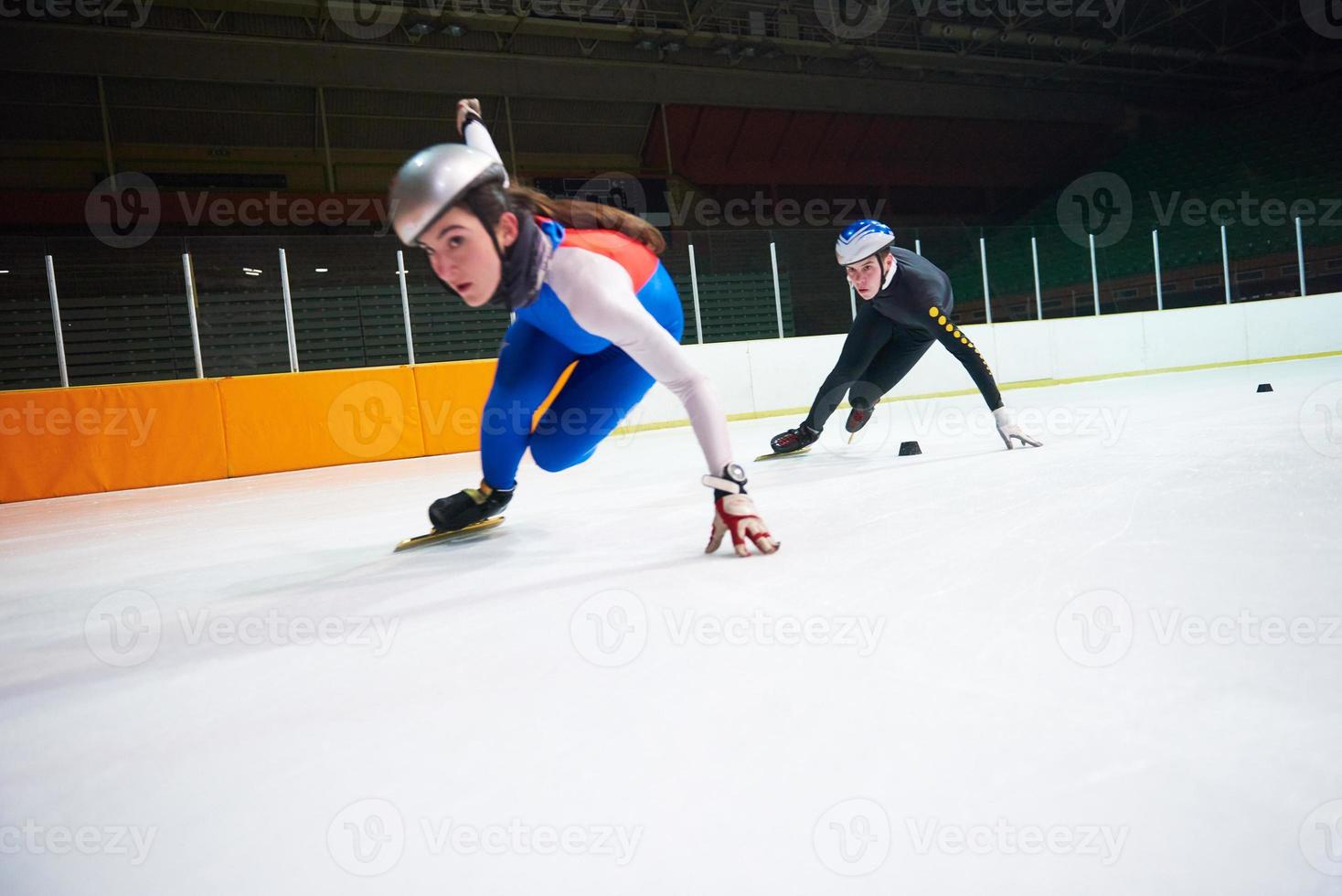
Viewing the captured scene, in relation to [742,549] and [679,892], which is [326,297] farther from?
[679,892]

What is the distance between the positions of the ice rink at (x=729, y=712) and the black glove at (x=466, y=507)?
0.39m

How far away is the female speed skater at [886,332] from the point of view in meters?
4.00

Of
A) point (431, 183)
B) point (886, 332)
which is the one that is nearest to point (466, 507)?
point (431, 183)

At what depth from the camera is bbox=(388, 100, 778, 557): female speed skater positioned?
1.91 meters

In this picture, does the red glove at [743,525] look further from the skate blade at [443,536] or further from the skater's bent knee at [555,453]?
the skate blade at [443,536]

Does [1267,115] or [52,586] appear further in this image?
[1267,115]

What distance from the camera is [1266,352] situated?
11953 millimetres

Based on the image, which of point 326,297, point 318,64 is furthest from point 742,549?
point 318,64

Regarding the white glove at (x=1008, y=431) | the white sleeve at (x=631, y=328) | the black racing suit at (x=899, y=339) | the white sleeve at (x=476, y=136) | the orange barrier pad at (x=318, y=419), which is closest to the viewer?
the white sleeve at (x=631, y=328)

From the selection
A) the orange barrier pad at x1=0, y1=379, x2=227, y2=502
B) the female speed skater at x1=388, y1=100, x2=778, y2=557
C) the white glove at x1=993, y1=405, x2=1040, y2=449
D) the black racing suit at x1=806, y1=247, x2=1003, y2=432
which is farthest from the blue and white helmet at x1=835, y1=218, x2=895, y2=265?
the orange barrier pad at x1=0, y1=379, x2=227, y2=502

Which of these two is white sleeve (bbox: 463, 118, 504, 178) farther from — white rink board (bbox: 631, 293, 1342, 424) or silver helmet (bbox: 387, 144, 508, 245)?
white rink board (bbox: 631, 293, 1342, 424)

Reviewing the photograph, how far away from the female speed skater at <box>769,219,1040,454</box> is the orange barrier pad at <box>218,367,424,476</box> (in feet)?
15.1

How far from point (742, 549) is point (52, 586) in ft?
6.80

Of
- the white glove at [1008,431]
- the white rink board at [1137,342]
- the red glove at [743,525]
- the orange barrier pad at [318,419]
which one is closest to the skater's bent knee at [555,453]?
the red glove at [743,525]
